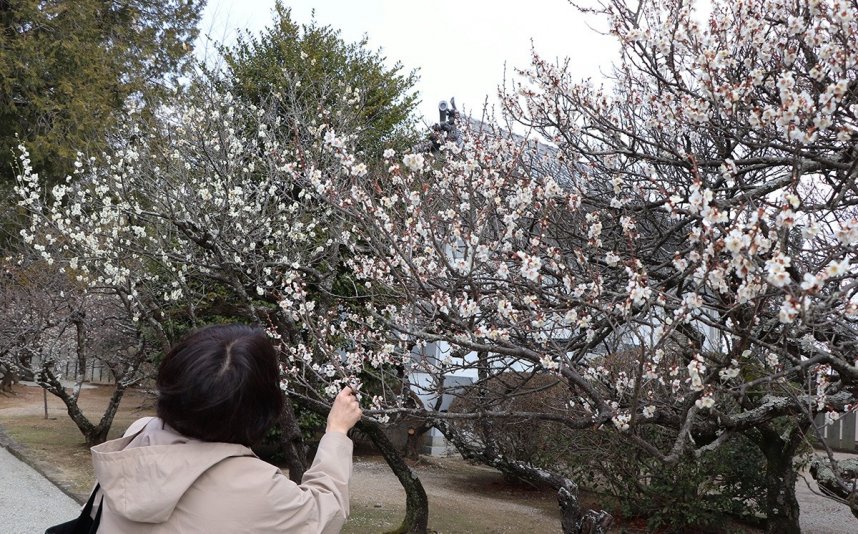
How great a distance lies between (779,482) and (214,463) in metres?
7.60

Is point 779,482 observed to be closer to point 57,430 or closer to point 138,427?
point 138,427

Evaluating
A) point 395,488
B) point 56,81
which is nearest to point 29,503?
point 395,488

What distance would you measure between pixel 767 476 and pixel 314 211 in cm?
575

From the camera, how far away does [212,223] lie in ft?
23.5

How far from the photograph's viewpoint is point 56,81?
585 inches

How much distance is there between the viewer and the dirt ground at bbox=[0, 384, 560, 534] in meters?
8.29

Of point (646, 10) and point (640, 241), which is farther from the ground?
point (646, 10)

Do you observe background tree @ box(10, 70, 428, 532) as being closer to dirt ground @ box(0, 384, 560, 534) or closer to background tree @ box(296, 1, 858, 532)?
dirt ground @ box(0, 384, 560, 534)

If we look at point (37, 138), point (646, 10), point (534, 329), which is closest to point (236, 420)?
point (534, 329)

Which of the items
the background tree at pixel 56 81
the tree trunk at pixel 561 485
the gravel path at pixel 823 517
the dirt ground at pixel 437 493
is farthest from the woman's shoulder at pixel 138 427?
the background tree at pixel 56 81

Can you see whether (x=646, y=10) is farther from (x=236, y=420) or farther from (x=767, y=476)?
(x=767, y=476)

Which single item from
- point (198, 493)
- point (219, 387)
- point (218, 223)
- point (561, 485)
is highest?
point (218, 223)

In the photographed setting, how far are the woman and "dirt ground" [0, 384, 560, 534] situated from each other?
620cm

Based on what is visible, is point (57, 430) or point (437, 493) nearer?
point (437, 493)
